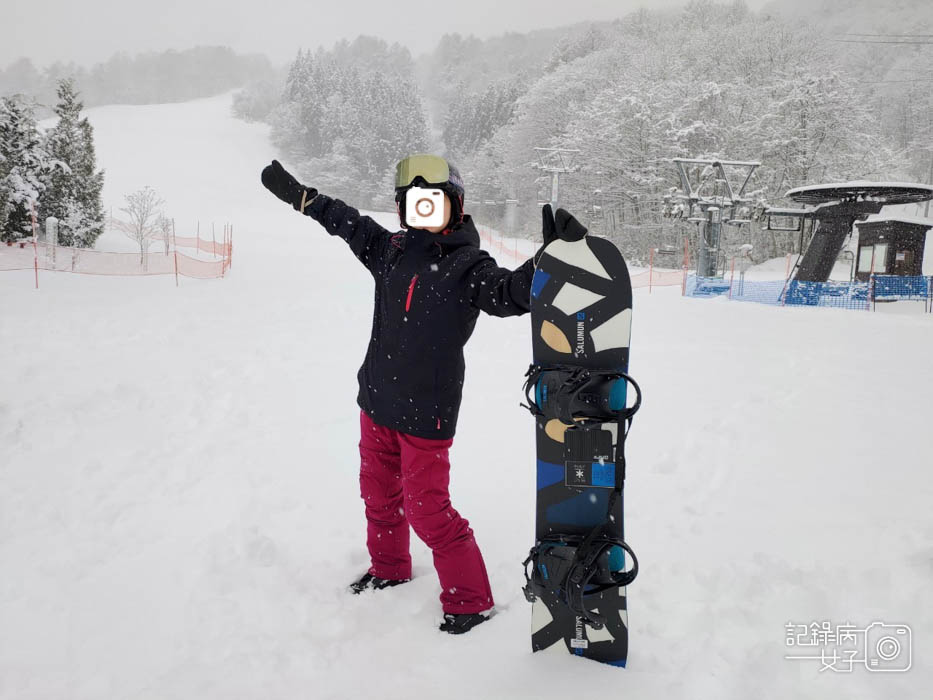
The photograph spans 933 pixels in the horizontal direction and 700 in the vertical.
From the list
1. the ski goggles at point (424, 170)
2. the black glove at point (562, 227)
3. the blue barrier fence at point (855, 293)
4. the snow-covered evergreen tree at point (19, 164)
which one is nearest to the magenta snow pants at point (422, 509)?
the black glove at point (562, 227)

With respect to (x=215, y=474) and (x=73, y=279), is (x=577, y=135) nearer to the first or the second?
(x=73, y=279)

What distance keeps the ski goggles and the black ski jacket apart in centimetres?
20

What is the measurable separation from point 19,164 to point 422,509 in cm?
1802

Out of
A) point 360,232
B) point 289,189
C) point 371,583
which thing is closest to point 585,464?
point 371,583

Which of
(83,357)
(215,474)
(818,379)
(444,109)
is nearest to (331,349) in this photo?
(83,357)

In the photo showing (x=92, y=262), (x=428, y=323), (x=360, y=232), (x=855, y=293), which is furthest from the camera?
(x=92, y=262)

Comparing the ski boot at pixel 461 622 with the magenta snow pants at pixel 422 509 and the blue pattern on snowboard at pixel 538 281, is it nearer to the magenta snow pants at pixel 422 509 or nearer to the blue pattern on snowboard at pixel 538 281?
the magenta snow pants at pixel 422 509

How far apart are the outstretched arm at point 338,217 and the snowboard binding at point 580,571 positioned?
1419mm

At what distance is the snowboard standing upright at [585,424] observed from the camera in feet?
5.94

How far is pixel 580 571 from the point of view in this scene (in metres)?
1.79

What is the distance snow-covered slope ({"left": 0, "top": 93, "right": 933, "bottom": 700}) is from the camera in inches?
76.5

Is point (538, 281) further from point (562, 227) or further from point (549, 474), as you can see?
point (549, 474)

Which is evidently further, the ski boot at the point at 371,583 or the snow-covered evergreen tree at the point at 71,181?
the snow-covered evergreen tree at the point at 71,181

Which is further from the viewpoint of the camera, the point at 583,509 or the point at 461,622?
the point at 461,622
